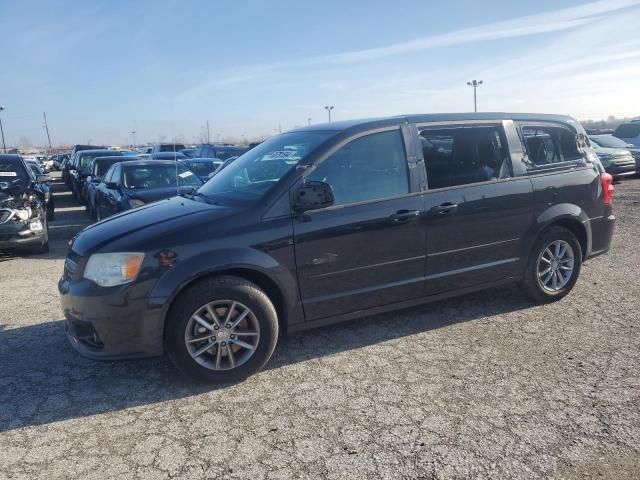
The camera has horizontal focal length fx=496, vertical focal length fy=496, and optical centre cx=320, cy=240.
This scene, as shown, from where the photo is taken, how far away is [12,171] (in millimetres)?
9141

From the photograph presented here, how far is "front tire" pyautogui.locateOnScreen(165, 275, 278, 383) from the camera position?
11.6 ft

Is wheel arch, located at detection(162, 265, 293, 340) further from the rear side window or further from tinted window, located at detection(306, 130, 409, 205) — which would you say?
the rear side window

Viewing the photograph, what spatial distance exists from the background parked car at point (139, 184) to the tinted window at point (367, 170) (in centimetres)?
502

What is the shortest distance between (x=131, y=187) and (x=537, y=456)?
26.5ft

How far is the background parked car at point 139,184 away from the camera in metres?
8.45

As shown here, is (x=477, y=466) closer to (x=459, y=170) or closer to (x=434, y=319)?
(x=434, y=319)

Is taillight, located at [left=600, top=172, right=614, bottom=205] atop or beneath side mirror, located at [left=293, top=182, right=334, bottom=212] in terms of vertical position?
beneath

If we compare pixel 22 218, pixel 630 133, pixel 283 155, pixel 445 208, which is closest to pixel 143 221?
pixel 283 155

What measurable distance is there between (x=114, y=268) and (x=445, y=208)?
2707 mm

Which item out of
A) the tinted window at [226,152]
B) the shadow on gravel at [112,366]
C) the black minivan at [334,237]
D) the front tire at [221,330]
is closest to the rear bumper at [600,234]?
the black minivan at [334,237]

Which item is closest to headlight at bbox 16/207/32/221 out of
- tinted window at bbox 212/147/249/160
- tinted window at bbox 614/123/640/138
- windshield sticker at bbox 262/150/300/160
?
windshield sticker at bbox 262/150/300/160

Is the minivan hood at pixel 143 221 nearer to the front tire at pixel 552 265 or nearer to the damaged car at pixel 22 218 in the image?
the front tire at pixel 552 265

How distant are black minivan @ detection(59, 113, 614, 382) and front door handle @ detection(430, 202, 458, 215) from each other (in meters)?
0.01

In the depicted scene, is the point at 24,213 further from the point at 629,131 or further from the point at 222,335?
the point at 629,131
